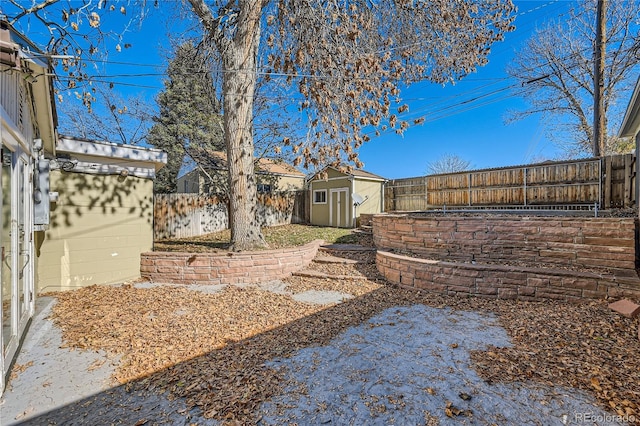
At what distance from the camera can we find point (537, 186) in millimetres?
9906

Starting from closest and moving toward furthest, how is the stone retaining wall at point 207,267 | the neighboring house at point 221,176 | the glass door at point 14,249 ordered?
the glass door at point 14,249 < the stone retaining wall at point 207,267 < the neighboring house at point 221,176

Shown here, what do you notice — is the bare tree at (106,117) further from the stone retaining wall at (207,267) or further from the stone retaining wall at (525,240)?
the stone retaining wall at (525,240)

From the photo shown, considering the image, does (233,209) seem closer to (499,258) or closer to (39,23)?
(39,23)

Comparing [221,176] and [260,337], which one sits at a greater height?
[221,176]

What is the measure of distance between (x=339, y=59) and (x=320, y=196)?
9.83 meters

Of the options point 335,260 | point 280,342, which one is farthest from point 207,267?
point 280,342

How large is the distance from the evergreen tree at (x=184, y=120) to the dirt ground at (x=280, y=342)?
32.6 ft

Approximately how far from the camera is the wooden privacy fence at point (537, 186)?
8250mm

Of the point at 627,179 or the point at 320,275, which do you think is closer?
the point at 320,275

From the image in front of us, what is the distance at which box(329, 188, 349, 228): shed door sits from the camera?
46.6ft

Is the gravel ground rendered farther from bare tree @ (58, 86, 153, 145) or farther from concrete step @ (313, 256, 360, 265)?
bare tree @ (58, 86, 153, 145)

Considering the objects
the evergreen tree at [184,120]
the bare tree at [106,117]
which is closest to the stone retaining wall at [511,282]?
the evergreen tree at [184,120]

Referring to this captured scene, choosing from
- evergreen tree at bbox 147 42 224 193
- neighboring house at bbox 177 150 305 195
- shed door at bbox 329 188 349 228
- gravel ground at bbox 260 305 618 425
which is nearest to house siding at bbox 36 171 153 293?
gravel ground at bbox 260 305 618 425

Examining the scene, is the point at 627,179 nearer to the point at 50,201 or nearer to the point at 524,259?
the point at 524,259
